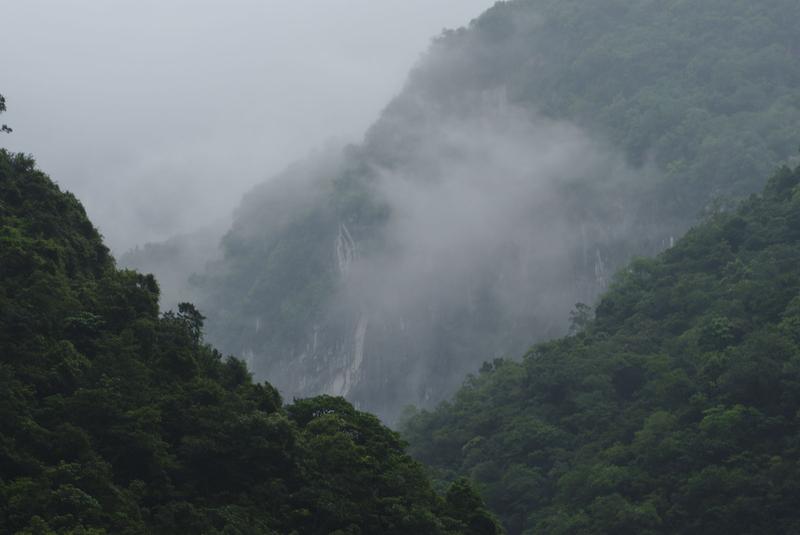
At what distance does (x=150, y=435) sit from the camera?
103 feet

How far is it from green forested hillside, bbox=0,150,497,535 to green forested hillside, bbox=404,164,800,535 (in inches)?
543

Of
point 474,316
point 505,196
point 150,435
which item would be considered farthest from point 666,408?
point 505,196

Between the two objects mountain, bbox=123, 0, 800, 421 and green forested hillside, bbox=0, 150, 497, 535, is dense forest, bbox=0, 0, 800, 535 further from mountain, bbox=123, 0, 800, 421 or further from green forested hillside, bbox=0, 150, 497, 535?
mountain, bbox=123, 0, 800, 421

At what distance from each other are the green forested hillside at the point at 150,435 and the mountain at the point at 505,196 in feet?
257

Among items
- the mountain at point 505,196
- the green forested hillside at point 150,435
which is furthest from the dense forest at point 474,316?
the mountain at point 505,196

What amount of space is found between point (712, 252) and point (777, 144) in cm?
4704

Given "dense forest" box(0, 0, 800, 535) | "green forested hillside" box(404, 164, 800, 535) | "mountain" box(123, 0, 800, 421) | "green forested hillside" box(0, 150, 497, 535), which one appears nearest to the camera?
"green forested hillside" box(0, 150, 497, 535)

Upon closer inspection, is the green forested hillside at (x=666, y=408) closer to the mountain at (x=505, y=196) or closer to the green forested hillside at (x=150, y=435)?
the green forested hillside at (x=150, y=435)

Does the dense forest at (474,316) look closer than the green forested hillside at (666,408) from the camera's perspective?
Yes

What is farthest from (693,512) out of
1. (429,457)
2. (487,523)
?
(429,457)

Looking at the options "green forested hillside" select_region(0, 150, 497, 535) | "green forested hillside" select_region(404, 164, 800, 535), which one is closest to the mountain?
"green forested hillside" select_region(404, 164, 800, 535)

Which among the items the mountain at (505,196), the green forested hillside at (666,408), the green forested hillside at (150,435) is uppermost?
the mountain at (505,196)

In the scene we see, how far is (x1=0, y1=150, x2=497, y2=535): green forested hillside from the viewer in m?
28.6

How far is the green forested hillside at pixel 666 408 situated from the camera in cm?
4697
